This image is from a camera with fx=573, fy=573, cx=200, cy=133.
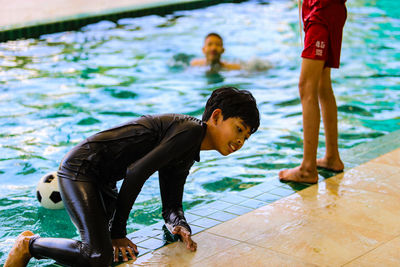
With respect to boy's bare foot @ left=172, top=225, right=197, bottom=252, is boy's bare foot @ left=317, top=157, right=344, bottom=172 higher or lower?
lower

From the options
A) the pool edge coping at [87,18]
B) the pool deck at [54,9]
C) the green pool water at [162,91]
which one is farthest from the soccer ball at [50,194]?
the pool deck at [54,9]

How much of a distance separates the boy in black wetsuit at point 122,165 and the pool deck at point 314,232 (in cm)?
15

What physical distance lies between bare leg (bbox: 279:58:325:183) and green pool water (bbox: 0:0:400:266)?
51 cm

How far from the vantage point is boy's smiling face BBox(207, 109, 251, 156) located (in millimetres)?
3121

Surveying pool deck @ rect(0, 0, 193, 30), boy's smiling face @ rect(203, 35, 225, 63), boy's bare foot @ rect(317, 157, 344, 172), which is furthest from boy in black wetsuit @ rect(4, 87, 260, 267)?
pool deck @ rect(0, 0, 193, 30)

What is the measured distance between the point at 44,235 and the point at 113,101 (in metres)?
3.66

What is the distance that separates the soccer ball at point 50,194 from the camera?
12.8ft

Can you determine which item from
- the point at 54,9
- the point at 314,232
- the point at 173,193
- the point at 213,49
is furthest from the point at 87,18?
the point at 314,232

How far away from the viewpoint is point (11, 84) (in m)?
7.73

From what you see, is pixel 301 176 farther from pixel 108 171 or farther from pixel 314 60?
pixel 108 171

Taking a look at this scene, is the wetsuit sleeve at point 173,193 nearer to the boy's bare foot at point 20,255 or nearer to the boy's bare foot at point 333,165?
the boy's bare foot at point 20,255

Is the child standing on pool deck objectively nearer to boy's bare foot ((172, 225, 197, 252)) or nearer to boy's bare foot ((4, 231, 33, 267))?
boy's bare foot ((172, 225, 197, 252))

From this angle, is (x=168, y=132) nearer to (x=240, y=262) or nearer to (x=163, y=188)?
(x=163, y=188)

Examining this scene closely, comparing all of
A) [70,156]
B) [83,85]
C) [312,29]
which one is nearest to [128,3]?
[83,85]
